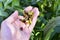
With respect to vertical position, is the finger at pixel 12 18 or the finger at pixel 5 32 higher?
the finger at pixel 12 18

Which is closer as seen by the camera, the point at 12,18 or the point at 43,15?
the point at 12,18

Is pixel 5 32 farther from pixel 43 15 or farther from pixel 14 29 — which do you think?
pixel 43 15

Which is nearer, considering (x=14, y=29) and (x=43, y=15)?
(x=14, y=29)

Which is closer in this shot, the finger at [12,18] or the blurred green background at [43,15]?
the finger at [12,18]

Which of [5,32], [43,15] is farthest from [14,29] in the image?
[43,15]

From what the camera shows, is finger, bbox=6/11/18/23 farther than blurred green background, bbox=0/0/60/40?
No

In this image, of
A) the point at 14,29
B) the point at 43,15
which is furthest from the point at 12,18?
the point at 43,15

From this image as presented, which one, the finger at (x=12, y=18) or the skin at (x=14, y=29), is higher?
the finger at (x=12, y=18)

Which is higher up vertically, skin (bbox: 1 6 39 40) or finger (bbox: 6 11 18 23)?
finger (bbox: 6 11 18 23)
